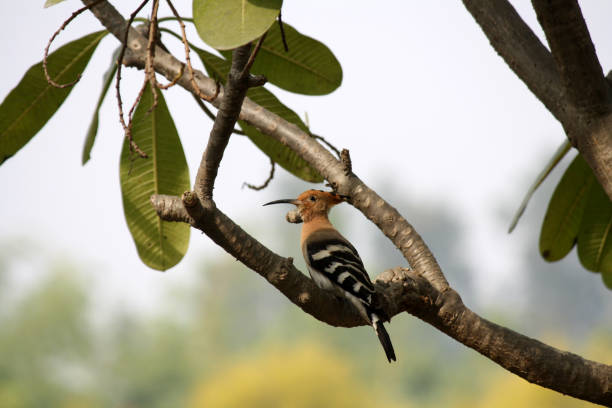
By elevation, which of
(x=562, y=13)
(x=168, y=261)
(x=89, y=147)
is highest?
(x=562, y=13)

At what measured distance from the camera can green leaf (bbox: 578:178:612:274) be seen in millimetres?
1683

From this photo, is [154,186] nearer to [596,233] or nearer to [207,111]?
[207,111]

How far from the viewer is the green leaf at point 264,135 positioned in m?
1.64

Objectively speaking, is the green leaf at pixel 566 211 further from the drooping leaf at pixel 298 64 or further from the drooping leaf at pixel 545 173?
the drooping leaf at pixel 298 64

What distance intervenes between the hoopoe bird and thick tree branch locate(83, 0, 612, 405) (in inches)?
2.4

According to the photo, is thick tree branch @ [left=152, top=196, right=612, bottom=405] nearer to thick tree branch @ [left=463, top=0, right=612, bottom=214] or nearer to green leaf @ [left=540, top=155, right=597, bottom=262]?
thick tree branch @ [left=463, top=0, right=612, bottom=214]

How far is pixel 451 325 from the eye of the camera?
1184mm

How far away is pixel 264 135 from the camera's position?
1634 mm

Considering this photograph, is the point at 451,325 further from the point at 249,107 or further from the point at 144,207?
the point at 144,207

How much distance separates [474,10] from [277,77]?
1.87 feet

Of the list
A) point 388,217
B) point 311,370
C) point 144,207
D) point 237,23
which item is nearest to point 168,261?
point 144,207

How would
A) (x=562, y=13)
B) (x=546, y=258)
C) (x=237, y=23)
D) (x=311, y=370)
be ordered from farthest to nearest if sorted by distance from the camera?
1. (x=311, y=370)
2. (x=546, y=258)
3. (x=562, y=13)
4. (x=237, y=23)

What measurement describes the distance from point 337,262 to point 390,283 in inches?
19.8

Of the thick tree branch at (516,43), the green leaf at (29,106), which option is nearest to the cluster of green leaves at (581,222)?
the thick tree branch at (516,43)
